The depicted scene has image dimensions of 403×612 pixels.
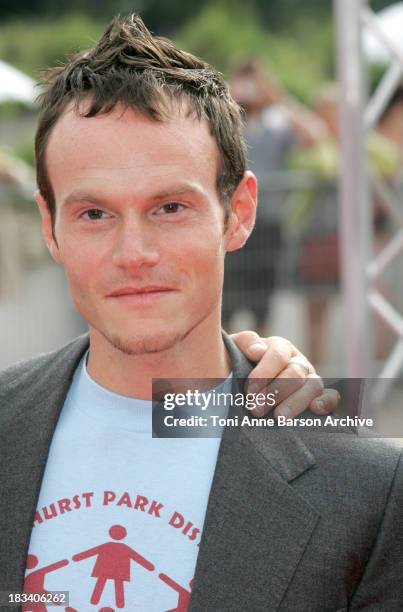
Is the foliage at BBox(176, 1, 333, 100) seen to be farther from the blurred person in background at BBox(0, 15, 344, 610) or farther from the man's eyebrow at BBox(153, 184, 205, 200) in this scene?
the man's eyebrow at BBox(153, 184, 205, 200)

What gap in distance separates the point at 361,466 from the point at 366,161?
276cm

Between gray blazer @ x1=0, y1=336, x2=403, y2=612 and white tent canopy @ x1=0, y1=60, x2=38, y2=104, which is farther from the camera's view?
white tent canopy @ x1=0, y1=60, x2=38, y2=104

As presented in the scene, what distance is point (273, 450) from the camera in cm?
250

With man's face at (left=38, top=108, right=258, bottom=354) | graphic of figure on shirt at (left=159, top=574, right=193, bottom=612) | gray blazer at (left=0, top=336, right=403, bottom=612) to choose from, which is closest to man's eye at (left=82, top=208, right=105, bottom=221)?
man's face at (left=38, top=108, right=258, bottom=354)

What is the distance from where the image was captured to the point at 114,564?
2410 millimetres

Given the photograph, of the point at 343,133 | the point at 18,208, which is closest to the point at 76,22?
the point at 18,208

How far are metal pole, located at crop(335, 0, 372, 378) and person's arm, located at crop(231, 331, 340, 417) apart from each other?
2163 millimetres

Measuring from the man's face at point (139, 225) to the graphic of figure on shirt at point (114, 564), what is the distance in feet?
1.31

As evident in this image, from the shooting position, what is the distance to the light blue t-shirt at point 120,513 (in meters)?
2.40

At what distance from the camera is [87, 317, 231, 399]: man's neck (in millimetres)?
2547

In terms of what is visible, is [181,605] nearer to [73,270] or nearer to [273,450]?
[273,450]

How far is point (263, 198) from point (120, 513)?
249 inches

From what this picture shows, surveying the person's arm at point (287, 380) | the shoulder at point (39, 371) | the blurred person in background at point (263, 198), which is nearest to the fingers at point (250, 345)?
the person's arm at point (287, 380)

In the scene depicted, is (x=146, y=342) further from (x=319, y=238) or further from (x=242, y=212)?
(x=319, y=238)
